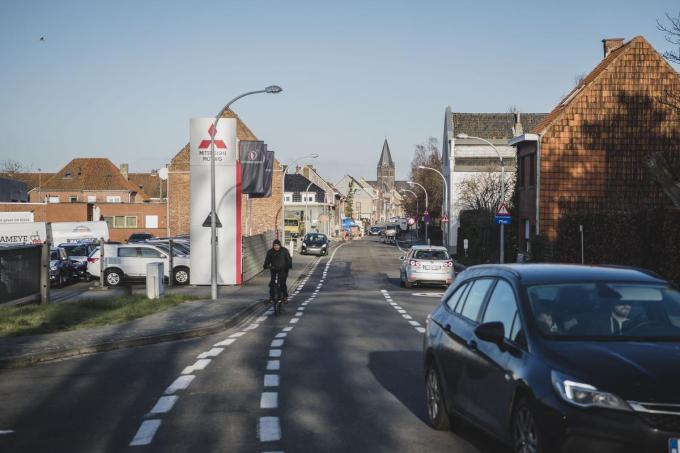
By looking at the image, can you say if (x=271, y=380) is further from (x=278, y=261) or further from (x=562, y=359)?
(x=278, y=261)

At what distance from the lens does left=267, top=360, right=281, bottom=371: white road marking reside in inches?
459

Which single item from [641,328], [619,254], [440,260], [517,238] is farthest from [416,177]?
[641,328]

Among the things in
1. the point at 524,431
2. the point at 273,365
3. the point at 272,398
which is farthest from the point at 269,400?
the point at 524,431

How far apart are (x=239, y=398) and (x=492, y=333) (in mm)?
4018

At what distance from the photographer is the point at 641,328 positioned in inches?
238

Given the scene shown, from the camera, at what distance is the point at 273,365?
471 inches

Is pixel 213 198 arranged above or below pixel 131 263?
above

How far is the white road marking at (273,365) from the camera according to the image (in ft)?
38.3

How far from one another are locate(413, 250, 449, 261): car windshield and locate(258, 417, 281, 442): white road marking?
2483 cm

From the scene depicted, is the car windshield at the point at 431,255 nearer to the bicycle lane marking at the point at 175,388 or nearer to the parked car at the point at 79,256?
the parked car at the point at 79,256

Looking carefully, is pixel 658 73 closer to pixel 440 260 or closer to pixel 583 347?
pixel 440 260

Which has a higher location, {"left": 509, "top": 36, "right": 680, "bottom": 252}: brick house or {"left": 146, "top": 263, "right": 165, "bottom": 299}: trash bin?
{"left": 509, "top": 36, "right": 680, "bottom": 252}: brick house

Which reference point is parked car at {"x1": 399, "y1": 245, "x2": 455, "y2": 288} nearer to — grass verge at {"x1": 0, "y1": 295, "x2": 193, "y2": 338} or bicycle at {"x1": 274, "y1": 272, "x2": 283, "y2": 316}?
grass verge at {"x1": 0, "y1": 295, "x2": 193, "y2": 338}

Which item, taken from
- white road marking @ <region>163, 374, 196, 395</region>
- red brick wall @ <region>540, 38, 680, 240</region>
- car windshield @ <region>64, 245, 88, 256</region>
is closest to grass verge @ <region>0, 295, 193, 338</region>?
white road marking @ <region>163, 374, 196, 395</region>
